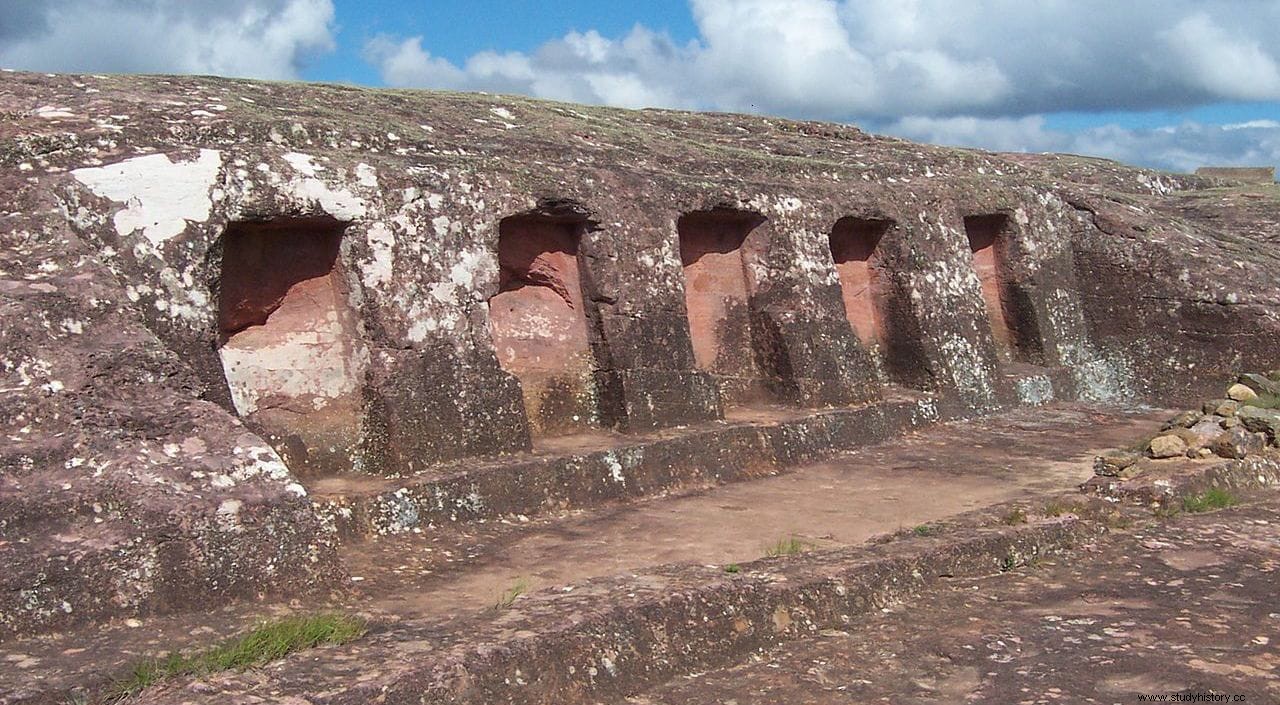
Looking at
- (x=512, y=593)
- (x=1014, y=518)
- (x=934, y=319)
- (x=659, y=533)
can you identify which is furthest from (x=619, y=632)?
(x=934, y=319)

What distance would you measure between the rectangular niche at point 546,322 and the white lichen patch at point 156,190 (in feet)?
7.17

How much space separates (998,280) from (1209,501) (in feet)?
16.1

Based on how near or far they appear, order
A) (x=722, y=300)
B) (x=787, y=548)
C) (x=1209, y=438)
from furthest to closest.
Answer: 1. (x=722, y=300)
2. (x=1209, y=438)
3. (x=787, y=548)

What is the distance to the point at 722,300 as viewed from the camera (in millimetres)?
9734

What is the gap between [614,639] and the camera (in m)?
4.68

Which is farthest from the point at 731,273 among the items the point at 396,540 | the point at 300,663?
the point at 300,663

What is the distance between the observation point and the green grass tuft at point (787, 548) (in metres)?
6.02

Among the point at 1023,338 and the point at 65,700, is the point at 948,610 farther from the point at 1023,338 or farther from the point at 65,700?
the point at 1023,338

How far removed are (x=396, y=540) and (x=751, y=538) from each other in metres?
1.84

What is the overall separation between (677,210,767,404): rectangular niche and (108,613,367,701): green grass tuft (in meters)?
5.31

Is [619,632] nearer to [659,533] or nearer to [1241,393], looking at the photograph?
[659,533]

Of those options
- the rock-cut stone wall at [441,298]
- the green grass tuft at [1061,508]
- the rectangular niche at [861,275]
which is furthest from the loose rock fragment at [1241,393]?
the green grass tuft at [1061,508]

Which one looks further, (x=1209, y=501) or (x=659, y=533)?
(x=1209, y=501)

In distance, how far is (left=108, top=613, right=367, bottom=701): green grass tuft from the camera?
398cm
